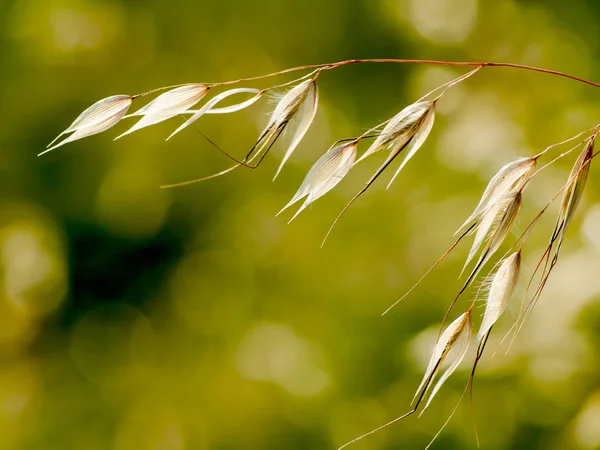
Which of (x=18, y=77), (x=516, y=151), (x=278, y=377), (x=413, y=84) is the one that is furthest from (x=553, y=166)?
(x=18, y=77)

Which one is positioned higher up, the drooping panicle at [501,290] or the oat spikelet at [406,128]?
the oat spikelet at [406,128]

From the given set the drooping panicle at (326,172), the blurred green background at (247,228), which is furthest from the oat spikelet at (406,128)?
the blurred green background at (247,228)

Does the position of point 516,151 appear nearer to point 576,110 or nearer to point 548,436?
point 576,110

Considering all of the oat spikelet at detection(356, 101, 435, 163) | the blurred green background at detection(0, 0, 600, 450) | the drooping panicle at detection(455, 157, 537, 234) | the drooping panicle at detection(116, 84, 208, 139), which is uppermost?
the drooping panicle at detection(116, 84, 208, 139)

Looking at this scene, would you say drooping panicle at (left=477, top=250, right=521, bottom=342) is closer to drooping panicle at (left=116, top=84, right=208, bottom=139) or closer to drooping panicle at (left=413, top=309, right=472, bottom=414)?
drooping panicle at (left=413, top=309, right=472, bottom=414)

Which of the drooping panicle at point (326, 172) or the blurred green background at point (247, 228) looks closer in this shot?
the drooping panicle at point (326, 172)

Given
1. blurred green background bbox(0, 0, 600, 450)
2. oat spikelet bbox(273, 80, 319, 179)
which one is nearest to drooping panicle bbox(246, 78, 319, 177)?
oat spikelet bbox(273, 80, 319, 179)

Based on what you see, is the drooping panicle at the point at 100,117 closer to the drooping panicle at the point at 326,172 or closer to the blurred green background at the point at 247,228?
the drooping panicle at the point at 326,172

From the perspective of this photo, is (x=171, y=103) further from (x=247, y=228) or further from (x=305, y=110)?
(x=247, y=228)
